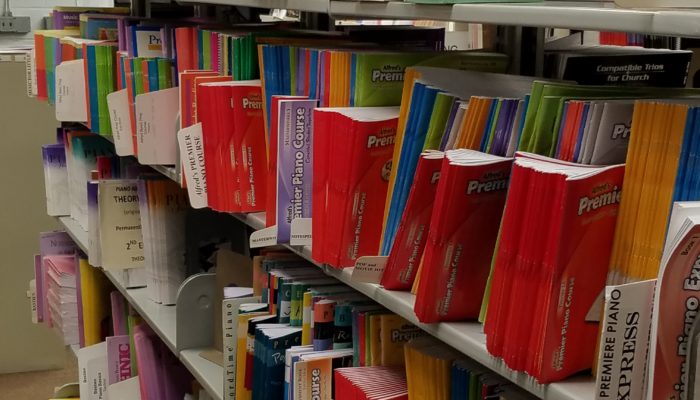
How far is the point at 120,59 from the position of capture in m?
2.99

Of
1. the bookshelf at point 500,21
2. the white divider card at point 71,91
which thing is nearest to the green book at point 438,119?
the bookshelf at point 500,21

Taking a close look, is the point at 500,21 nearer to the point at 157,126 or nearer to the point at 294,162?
the point at 294,162

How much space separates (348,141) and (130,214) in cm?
169

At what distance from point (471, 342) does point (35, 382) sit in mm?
4060

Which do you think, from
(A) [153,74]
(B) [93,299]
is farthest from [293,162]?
(B) [93,299]

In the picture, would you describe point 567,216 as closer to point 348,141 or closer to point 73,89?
point 348,141

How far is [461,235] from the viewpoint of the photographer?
133 cm

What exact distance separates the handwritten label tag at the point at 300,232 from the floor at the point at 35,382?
3302 millimetres

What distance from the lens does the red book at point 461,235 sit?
1.29 metres

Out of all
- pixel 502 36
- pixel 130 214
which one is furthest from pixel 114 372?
pixel 502 36

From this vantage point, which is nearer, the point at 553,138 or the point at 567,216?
the point at 567,216

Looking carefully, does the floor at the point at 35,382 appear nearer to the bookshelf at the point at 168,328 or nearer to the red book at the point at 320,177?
the bookshelf at the point at 168,328

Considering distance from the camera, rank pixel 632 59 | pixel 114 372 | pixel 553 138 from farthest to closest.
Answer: pixel 114 372 → pixel 632 59 → pixel 553 138

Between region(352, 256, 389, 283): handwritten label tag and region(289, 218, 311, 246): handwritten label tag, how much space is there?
0.86 feet
